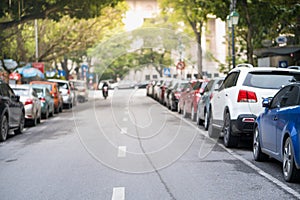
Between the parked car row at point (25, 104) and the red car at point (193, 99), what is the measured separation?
5705 mm

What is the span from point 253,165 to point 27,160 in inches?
179

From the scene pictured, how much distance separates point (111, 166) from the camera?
36.3ft

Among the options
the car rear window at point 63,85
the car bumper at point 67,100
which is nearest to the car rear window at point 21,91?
the car bumper at point 67,100

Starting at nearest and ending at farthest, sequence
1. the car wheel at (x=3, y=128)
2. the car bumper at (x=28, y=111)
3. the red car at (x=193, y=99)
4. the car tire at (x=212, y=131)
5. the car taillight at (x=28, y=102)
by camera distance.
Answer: the car wheel at (x=3, y=128) → the car tire at (x=212, y=131) → the car bumper at (x=28, y=111) → the car taillight at (x=28, y=102) → the red car at (x=193, y=99)

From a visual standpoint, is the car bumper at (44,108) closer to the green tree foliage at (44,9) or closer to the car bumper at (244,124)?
the green tree foliage at (44,9)

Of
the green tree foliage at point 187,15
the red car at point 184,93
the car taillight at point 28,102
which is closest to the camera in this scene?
→ the car taillight at point 28,102

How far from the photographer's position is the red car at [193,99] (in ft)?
72.4

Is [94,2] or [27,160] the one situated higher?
[94,2]

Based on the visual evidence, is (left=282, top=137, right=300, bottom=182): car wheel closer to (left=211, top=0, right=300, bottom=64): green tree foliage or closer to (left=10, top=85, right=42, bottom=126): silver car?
(left=10, top=85, right=42, bottom=126): silver car

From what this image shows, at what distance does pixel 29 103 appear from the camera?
21141 millimetres

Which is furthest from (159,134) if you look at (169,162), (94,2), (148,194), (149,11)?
(149,11)

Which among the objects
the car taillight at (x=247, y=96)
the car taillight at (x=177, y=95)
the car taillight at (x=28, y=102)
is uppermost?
the car taillight at (x=247, y=96)

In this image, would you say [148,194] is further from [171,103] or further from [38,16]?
[38,16]

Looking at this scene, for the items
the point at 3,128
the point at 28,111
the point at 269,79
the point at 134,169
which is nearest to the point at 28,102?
the point at 28,111
